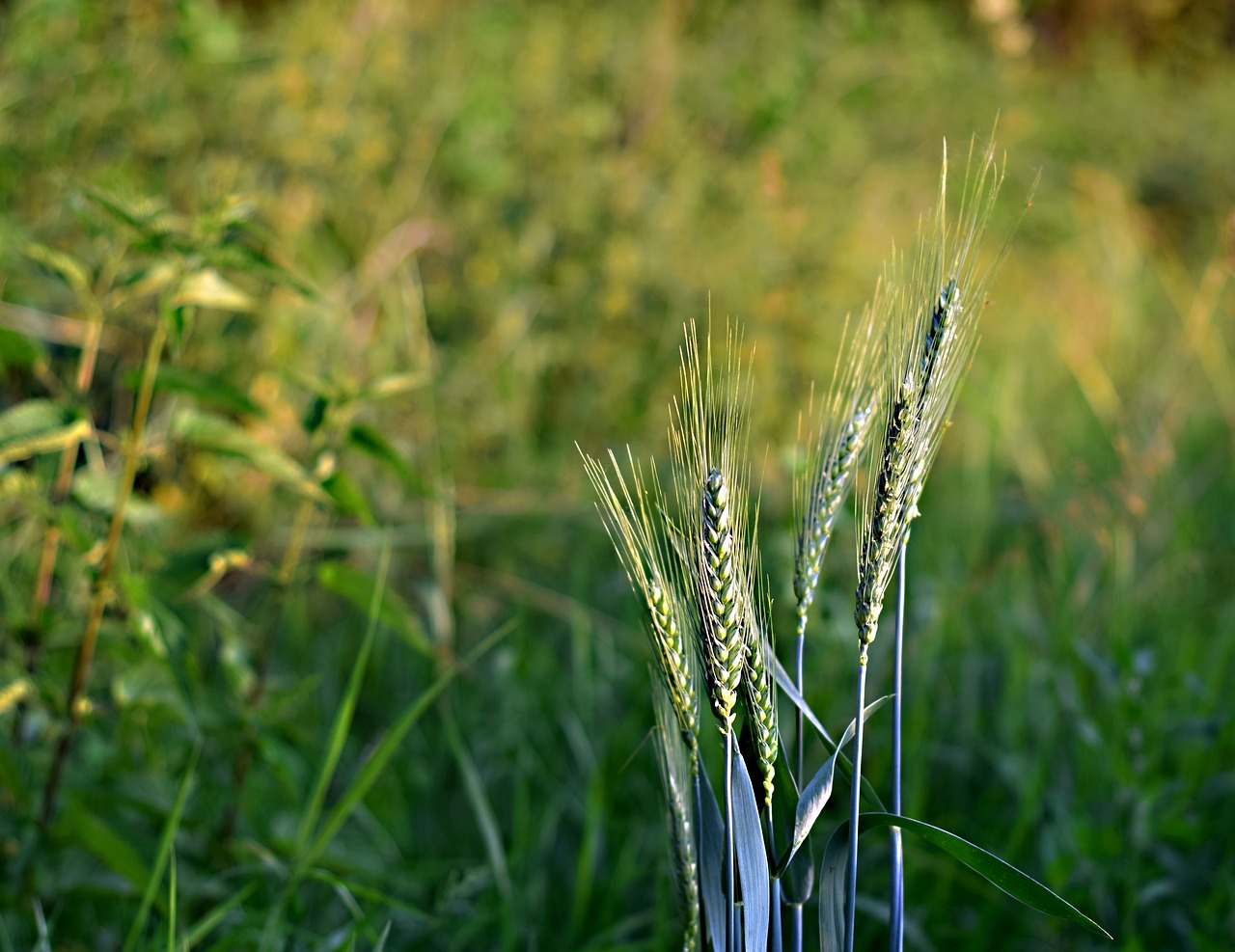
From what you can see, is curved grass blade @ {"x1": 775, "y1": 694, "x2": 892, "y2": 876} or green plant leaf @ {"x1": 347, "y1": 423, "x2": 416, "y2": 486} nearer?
curved grass blade @ {"x1": 775, "y1": 694, "x2": 892, "y2": 876}

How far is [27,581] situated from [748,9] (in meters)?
3.04

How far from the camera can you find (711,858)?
2.93ft

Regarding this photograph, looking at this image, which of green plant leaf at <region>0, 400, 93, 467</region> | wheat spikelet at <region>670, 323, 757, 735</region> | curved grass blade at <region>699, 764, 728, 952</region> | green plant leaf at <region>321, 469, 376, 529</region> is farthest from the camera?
green plant leaf at <region>321, 469, 376, 529</region>

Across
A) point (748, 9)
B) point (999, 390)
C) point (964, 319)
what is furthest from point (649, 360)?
point (964, 319)

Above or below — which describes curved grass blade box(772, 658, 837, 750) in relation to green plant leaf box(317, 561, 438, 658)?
above

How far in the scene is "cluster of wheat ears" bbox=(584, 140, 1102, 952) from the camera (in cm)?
79

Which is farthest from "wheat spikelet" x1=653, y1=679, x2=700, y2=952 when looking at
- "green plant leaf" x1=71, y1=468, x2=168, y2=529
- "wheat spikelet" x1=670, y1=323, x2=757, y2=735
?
"green plant leaf" x1=71, y1=468, x2=168, y2=529

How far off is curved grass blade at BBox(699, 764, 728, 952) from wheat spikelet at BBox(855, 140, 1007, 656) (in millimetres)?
206

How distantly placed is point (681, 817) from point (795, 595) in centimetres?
23

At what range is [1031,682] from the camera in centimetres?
207

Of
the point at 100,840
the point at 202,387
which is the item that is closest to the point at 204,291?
the point at 202,387

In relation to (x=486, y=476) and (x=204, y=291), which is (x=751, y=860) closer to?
(x=204, y=291)

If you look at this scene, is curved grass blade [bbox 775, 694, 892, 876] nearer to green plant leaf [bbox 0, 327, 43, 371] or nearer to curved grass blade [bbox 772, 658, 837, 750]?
curved grass blade [bbox 772, 658, 837, 750]

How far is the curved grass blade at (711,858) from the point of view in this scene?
0.88 meters
